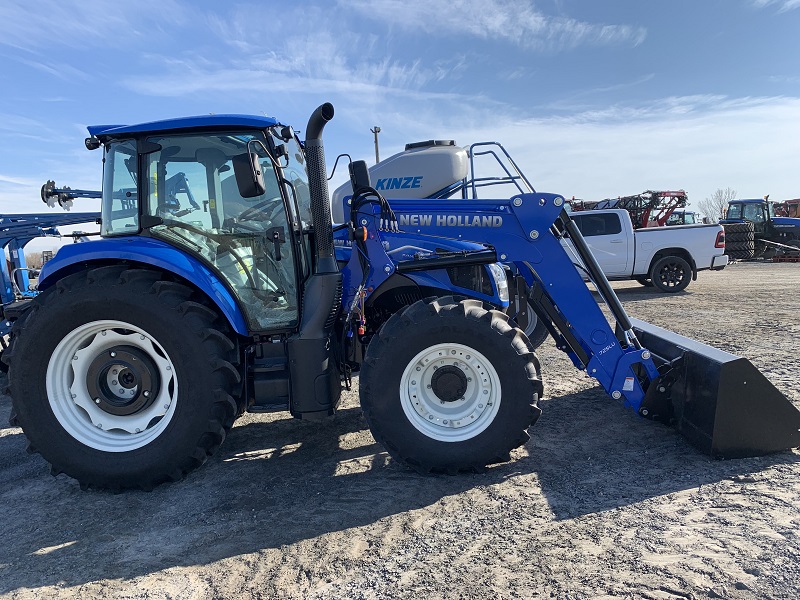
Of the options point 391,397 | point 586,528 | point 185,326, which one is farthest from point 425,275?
point 586,528

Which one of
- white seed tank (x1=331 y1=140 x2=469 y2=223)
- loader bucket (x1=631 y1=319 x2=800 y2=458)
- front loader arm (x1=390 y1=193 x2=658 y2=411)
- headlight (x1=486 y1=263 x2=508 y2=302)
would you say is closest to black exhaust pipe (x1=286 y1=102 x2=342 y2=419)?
front loader arm (x1=390 y1=193 x2=658 y2=411)

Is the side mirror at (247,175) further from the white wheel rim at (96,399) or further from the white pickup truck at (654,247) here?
the white pickup truck at (654,247)

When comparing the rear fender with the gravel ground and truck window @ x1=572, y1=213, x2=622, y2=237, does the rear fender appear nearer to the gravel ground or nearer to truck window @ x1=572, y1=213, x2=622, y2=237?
the gravel ground

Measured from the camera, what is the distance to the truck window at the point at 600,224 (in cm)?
1266

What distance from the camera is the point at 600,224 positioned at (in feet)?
41.6

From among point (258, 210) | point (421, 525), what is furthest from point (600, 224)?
point (421, 525)

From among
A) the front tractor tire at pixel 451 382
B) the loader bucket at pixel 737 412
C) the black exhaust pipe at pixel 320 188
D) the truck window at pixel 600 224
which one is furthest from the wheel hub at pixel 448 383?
the truck window at pixel 600 224

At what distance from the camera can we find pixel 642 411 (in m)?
3.80

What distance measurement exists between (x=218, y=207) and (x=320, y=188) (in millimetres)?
758

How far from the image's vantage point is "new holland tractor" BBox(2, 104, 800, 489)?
11.2 ft

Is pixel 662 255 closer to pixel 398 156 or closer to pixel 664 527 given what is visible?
pixel 398 156

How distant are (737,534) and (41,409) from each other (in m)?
4.13

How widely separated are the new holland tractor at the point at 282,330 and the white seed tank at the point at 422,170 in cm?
212

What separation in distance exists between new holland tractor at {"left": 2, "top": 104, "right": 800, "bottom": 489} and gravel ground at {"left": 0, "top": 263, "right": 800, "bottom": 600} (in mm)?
257
